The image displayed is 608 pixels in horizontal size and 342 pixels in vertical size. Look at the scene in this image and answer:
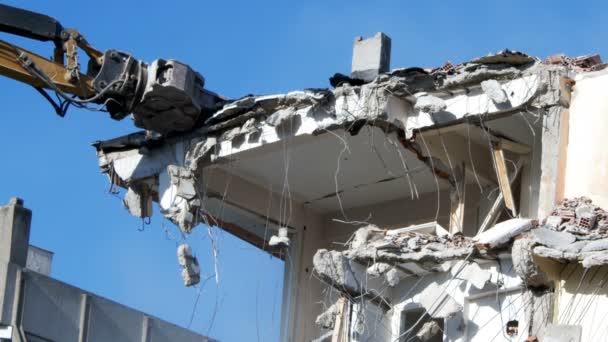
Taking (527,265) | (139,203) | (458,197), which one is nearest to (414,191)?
(458,197)

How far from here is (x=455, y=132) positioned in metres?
30.4

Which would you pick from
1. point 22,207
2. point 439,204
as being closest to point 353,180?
point 439,204

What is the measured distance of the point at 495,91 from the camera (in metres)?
28.6

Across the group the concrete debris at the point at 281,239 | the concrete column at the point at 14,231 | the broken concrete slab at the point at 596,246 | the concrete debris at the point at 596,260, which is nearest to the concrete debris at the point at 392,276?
the concrete debris at the point at 281,239

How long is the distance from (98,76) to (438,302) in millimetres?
6487

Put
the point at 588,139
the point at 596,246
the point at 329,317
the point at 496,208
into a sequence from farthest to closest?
the point at 329,317, the point at 496,208, the point at 588,139, the point at 596,246

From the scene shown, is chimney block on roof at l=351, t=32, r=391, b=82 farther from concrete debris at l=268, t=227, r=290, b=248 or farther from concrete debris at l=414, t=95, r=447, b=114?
concrete debris at l=268, t=227, r=290, b=248

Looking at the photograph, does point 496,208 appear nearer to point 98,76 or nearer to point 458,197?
point 458,197

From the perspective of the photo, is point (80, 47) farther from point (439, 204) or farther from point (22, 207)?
point (439, 204)

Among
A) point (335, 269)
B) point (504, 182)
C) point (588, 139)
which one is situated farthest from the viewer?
point (335, 269)

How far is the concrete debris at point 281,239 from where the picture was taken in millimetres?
31906

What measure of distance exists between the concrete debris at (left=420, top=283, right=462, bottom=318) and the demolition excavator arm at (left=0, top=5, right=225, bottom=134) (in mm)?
A: 4769

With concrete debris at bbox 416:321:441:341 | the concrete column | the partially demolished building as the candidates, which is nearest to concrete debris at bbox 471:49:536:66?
the partially demolished building

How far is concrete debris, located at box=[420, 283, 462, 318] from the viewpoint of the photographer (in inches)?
1171
